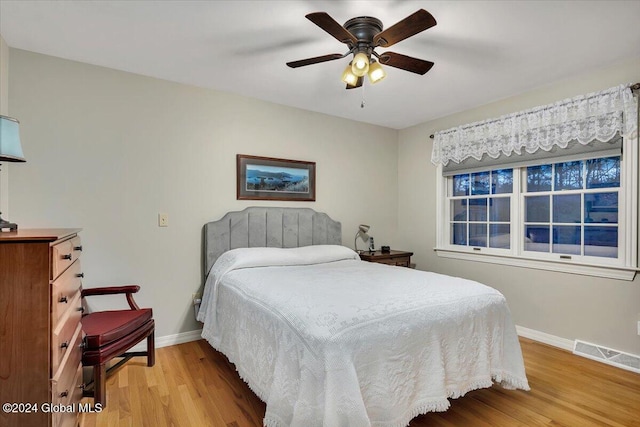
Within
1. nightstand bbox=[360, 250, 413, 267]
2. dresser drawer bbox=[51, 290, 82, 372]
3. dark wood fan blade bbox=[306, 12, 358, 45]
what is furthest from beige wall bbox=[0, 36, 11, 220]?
nightstand bbox=[360, 250, 413, 267]

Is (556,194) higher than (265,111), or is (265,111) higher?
(265,111)

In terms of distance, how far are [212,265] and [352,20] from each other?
2269 millimetres

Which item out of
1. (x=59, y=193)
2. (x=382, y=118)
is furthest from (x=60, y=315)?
(x=382, y=118)

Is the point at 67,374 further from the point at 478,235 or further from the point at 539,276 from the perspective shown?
the point at 478,235

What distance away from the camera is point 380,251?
4203 mm

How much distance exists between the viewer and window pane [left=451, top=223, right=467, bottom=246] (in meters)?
3.91

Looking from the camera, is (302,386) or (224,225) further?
(224,225)

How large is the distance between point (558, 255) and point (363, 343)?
2.53 meters

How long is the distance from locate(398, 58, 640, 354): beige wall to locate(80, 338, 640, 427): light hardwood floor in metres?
0.35

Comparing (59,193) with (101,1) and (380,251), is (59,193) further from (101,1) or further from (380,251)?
(380,251)

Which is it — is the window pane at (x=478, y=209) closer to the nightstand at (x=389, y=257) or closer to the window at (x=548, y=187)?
the window at (x=548, y=187)

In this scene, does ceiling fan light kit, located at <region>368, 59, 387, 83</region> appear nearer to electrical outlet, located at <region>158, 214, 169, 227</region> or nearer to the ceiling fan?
the ceiling fan

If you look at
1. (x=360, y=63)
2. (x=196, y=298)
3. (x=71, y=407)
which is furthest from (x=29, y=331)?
(x=360, y=63)

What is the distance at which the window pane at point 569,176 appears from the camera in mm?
2949
